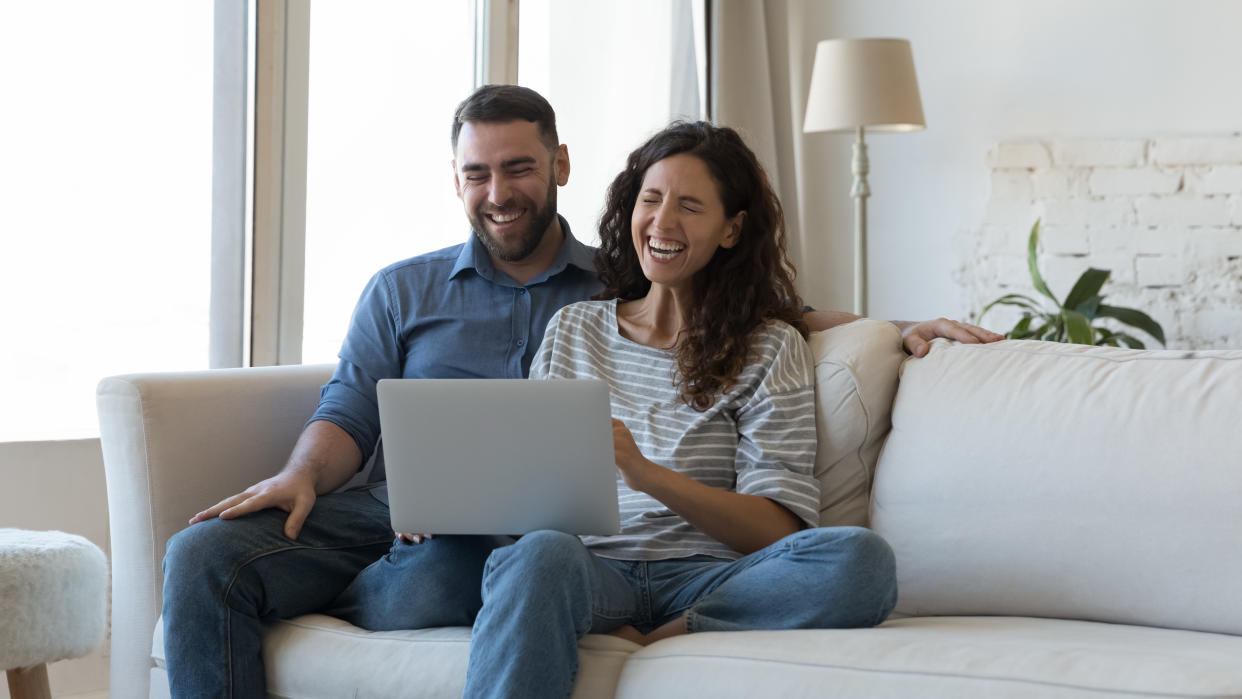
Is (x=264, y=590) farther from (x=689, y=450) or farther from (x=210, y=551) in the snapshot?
(x=689, y=450)

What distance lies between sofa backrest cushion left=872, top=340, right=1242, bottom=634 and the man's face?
2.36 ft

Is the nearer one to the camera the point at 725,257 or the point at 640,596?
the point at 640,596

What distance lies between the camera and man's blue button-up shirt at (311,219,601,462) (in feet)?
6.36

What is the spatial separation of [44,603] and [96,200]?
0.97 m

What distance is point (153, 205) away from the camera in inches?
92.6

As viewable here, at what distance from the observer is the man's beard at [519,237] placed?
79.7 inches

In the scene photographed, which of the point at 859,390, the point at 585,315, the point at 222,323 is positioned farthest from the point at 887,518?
the point at 222,323

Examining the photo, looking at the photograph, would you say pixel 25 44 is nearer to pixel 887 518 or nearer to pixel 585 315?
pixel 585 315

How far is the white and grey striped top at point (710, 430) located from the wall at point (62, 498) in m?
1.02

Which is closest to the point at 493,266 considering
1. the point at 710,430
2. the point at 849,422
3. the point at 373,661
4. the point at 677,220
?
the point at 677,220

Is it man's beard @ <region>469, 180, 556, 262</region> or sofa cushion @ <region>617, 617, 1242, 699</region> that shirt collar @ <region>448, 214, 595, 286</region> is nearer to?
man's beard @ <region>469, 180, 556, 262</region>

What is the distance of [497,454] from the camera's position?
1.37m

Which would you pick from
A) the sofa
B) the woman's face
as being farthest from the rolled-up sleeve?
the woman's face

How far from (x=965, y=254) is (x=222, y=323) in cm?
231
